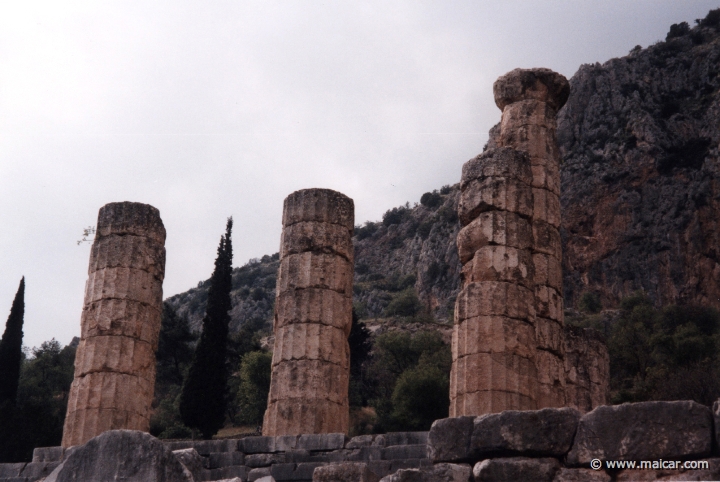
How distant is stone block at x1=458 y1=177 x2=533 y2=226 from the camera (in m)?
16.1

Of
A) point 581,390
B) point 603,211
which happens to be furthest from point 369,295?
point 581,390

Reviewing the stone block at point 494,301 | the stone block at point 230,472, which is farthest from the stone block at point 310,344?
the stone block at point 230,472

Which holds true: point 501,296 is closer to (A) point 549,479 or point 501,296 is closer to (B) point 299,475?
(B) point 299,475

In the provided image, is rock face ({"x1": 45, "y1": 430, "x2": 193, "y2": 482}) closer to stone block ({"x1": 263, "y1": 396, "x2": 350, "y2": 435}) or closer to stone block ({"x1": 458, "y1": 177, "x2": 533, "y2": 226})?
stone block ({"x1": 263, "y1": 396, "x2": 350, "y2": 435})

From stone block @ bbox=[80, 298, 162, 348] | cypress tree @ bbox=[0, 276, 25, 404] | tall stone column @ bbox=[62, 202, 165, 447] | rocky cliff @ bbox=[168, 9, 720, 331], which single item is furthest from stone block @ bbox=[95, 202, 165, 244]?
rocky cliff @ bbox=[168, 9, 720, 331]

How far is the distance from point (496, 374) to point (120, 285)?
→ 7.13 metres

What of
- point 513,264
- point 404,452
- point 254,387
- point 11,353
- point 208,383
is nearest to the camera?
point 404,452

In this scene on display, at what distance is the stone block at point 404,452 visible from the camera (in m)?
12.6

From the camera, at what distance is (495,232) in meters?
15.9

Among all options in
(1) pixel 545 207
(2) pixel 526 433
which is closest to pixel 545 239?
(1) pixel 545 207

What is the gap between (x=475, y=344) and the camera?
49.3 ft

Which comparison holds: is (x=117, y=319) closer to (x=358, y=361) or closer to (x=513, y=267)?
(x=513, y=267)

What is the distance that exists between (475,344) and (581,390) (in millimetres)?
6874

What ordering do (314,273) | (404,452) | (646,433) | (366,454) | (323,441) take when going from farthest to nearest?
(314,273) → (323,441) → (366,454) → (404,452) → (646,433)
